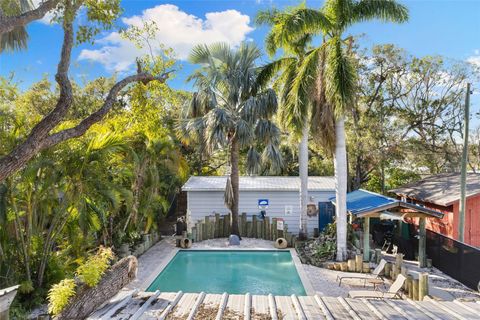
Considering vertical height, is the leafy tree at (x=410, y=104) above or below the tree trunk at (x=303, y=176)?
above

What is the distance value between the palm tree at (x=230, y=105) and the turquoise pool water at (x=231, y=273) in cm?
218

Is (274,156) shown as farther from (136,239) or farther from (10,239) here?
(10,239)

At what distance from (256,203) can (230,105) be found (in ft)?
16.7

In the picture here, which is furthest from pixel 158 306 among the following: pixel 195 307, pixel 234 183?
pixel 234 183

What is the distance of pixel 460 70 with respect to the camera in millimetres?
21047

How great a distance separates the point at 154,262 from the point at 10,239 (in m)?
5.19

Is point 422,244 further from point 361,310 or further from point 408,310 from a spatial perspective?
point 361,310

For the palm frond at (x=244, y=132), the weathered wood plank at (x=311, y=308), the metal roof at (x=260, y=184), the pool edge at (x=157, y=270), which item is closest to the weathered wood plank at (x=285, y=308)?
the weathered wood plank at (x=311, y=308)

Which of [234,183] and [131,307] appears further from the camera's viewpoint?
[234,183]

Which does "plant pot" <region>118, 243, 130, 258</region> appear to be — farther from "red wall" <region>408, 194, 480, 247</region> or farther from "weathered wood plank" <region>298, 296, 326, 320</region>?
"red wall" <region>408, 194, 480, 247</region>

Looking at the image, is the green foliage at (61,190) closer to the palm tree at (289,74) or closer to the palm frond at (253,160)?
the palm tree at (289,74)

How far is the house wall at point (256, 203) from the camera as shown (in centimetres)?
1738

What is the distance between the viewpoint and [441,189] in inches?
605

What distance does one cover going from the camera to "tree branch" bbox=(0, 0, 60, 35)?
5045 millimetres
